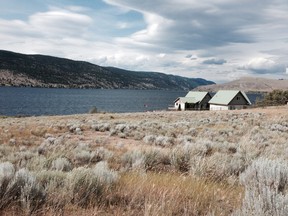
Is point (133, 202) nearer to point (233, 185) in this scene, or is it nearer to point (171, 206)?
point (171, 206)

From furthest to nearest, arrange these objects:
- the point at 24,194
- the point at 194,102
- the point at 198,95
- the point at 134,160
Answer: the point at 198,95 < the point at 194,102 < the point at 134,160 < the point at 24,194

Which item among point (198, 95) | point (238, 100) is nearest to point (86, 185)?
point (238, 100)

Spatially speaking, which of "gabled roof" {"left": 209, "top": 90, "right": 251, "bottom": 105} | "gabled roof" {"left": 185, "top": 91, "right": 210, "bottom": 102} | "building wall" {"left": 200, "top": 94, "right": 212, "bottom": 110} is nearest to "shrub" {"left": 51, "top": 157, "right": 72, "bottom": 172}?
"gabled roof" {"left": 209, "top": 90, "right": 251, "bottom": 105}

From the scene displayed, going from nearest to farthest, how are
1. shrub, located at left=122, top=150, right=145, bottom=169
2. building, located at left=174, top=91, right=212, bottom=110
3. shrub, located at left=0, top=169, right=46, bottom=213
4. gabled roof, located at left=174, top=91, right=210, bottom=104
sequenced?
shrub, located at left=0, top=169, right=46, bottom=213
shrub, located at left=122, top=150, right=145, bottom=169
building, located at left=174, top=91, right=212, bottom=110
gabled roof, located at left=174, top=91, right=210, bottom=104

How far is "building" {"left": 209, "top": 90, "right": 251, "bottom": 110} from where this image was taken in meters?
72.7

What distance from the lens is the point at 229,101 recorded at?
72.4m

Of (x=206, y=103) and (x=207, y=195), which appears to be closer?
(x=207, y=195)

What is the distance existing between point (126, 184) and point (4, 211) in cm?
215

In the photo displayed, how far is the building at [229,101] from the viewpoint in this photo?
72688mm

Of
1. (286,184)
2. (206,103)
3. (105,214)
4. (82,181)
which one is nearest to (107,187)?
(82,181)

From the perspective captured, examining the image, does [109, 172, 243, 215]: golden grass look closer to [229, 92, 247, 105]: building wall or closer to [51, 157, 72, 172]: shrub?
[51, 157, 72, 172]: shrub

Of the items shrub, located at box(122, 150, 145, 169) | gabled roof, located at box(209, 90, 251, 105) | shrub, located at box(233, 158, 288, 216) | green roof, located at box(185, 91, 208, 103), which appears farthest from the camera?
green roof, located at box(185, 91, 208, 103)

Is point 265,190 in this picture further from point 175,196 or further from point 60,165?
point 60,165

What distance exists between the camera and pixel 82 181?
15.6 feet
